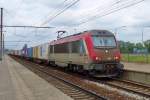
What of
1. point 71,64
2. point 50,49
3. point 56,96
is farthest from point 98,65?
point 50,49

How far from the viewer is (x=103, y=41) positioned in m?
22.1

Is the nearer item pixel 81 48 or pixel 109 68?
pixel 109 68

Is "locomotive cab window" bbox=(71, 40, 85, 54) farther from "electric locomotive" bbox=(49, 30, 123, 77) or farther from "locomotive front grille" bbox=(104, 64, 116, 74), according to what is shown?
"locomotive front grille" bbox=(104, 64, 116, 74)

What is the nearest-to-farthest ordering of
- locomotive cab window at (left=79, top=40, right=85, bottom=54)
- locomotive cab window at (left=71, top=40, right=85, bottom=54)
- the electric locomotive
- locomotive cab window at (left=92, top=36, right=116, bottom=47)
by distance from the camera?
the electric locomotive < locomotive cab window at (left=92, top=36, right=116, bottom=47) < locomotive cab window at (left=79, top=40, right=85, bottom=54) < locomotive cab window at (left=71, top=40, right=85, bottom=54)

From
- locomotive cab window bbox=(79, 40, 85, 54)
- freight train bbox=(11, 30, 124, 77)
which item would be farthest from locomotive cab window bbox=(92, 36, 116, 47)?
locomotive cab window bbox=(79, 40, 85, 54)

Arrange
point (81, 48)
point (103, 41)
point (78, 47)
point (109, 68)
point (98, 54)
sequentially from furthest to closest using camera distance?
point (78, 47)
point (81, 48)
point (103, 41)
point (109, 68)
point (98, 54)

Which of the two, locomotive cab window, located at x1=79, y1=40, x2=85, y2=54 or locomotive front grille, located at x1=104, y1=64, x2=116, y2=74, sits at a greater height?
locomotive cab window, located at x1=79, y1=40, x2=85, y2=54

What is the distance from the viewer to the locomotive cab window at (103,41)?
21.9 metres

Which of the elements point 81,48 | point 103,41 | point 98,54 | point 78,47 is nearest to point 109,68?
point 98,54

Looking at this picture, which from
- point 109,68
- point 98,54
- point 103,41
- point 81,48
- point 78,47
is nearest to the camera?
point 98,54

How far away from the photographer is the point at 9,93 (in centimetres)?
1519

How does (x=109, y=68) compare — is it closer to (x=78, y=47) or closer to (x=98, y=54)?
(x=98, y=54)

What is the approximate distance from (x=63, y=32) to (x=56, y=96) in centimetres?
2416

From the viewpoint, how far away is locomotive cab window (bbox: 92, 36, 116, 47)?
863 inches
